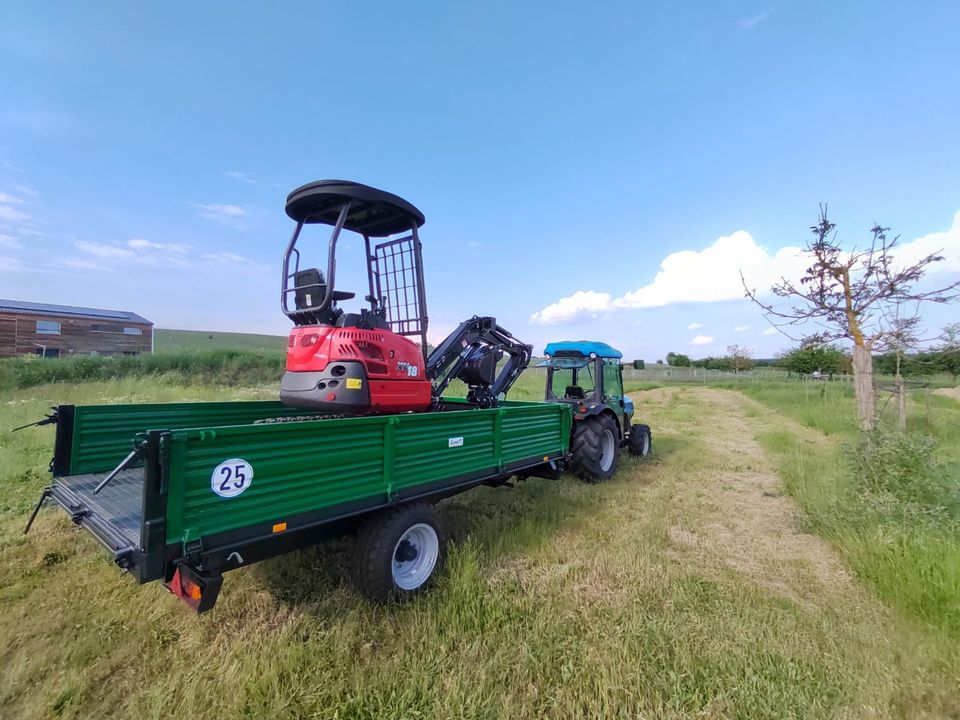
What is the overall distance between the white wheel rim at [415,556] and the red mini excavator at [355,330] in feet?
3.51

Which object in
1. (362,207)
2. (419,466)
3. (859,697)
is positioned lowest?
(859,697)

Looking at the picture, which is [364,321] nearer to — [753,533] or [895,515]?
[753,533]

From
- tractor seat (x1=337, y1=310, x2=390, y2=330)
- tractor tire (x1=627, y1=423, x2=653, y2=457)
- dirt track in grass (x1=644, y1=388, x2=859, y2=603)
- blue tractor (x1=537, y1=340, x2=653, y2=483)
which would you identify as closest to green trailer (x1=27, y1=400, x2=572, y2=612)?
tractor seat (x1=337, y1=310, x2=390, y2=330)

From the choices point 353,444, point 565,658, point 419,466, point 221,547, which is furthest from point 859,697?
point 221,547

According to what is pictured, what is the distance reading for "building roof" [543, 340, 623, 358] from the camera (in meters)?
7.67

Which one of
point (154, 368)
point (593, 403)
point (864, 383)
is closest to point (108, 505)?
point (593, 403)

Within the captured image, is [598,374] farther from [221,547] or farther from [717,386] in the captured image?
[717,386]

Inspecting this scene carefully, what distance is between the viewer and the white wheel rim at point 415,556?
3.59m

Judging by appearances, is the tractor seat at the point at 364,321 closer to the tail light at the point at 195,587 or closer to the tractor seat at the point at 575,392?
the tail light at the point at 195,587

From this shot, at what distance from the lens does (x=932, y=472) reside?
15.7 feet

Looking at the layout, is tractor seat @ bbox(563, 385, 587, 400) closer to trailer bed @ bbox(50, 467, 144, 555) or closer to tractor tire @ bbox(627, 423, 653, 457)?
tractor tire @ bbox(627, 423, 653, 457)

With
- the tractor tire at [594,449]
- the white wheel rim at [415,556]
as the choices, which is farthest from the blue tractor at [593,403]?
the white wheel rim at [415,556]

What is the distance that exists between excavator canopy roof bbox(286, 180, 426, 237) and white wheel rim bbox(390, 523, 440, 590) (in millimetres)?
2892

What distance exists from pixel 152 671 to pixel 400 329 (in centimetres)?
316
